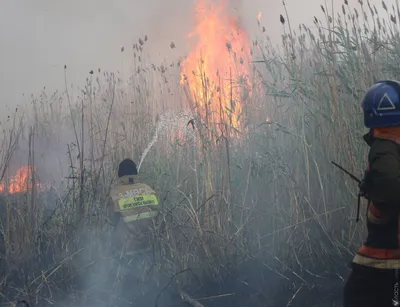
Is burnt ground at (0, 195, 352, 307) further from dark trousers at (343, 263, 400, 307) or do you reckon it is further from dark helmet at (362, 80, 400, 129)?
dark helmet at (362, 80, 400, 129)

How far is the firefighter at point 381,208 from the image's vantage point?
1.67 meters

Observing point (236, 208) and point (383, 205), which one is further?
point (236, 208)

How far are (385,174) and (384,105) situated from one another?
0.31 metres

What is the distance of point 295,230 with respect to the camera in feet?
10.8

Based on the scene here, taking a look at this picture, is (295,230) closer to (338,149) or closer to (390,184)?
(338,149)

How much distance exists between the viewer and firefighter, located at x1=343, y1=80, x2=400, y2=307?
5.49 ft

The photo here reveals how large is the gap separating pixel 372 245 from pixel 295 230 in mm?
1514

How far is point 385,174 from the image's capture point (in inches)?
65.2

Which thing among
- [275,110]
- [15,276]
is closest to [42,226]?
[15,276]

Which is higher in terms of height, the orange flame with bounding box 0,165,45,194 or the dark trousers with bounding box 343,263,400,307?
the orange flame with bounding box 0,165,45,194

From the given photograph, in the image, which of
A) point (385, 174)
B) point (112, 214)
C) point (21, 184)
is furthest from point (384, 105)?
point (21, 184)

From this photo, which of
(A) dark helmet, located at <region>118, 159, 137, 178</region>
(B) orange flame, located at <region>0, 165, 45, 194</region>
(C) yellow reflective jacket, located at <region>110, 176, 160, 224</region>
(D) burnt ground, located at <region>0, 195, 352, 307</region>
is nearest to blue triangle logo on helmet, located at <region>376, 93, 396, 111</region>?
(D) burnt ground, located at <region>0, 195, 352, 307</region>

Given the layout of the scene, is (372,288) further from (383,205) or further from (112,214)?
(112,214)

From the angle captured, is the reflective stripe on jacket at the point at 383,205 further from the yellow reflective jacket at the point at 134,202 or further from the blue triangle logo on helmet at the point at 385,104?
the yellow reflective jacket at the point at 134,202
